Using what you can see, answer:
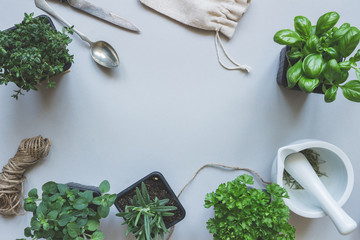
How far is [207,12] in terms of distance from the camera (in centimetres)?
107

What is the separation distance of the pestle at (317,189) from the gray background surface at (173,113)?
107 mm

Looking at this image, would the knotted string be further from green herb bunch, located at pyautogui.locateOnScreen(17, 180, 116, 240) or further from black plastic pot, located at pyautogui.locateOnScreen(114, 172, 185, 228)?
green herb bunch, located at pyautogui.locateOnScreen(17, 180, 116, 240)

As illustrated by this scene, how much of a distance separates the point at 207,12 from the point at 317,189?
65 centimetres

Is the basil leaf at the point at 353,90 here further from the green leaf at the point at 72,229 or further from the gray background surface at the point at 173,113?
the green leaf at the point at 72,229

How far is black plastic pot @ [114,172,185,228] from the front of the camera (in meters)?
1.00

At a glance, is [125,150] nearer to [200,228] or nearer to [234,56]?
[200,228]

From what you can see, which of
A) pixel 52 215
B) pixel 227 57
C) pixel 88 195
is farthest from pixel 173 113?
pixel 52 215

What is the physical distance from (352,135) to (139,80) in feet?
2.45

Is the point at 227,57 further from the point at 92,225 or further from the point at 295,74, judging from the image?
the point at 92,225

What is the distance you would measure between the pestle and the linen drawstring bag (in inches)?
13.7

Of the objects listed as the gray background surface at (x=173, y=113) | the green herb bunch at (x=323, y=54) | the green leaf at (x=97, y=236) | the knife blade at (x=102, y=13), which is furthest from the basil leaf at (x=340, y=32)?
the green leaf at (x=97, y=236)

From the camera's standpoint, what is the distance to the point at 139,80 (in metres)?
1.09

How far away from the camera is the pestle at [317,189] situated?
35.7 inches

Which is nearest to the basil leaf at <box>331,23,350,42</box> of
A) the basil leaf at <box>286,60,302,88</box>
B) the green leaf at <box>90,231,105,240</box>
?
the basil leaf at <box>286,60,302,88</box>
